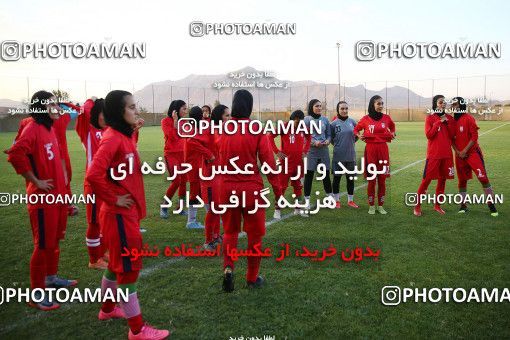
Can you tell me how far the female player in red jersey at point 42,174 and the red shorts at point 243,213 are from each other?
71.5 inches

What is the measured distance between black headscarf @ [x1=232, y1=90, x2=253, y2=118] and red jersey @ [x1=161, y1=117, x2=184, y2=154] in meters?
3.90

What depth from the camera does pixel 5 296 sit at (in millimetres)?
4527

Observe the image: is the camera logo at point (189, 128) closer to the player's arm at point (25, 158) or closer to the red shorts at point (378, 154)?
the player's arm at point (25, 158)

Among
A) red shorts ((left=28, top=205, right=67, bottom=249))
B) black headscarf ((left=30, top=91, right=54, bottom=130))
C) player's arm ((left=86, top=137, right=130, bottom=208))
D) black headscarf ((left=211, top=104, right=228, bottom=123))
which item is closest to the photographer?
player's arm ((left=86, top=137, right=130, bottom=208))

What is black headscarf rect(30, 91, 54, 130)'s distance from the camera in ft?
14.1

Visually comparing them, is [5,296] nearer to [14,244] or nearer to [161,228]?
[14,244]

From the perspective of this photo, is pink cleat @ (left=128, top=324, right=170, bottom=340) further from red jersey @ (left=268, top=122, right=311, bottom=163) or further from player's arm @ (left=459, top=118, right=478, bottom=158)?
player's arm @ (left=459, top=118, right=478, bottom=158)

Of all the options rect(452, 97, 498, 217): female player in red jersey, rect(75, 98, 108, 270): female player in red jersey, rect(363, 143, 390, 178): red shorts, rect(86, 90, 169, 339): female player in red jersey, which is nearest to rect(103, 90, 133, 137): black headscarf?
rect(86, 90, 169, 339): female player in red jersey

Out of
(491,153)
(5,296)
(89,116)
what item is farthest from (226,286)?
(491,153)

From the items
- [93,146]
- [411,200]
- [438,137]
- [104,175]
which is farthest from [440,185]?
[104,175]

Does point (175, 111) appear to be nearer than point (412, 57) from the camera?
No

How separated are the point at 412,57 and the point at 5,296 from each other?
7491 mm

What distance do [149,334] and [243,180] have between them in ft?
6.07

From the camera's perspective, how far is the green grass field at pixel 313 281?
3807 millimetres
